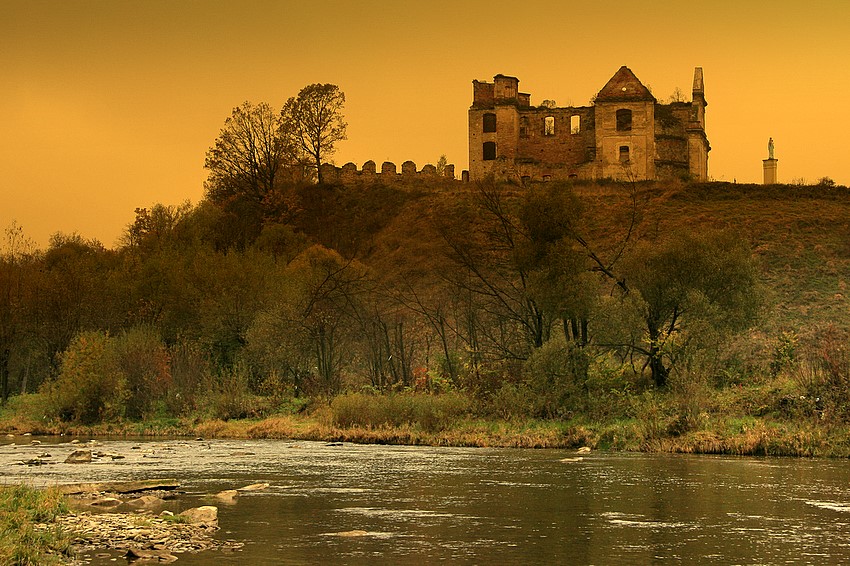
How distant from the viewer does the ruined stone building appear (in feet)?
293

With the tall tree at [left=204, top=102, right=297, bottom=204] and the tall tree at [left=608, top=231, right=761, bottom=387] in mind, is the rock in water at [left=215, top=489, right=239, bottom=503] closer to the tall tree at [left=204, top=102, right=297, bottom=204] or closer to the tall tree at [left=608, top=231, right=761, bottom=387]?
the tall tree at [left=608, top=231, right=761, bottom=387]

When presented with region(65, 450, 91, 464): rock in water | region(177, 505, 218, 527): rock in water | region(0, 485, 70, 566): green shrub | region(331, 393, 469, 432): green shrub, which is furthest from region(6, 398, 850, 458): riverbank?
region(0, 485, 70, 566): green shrub

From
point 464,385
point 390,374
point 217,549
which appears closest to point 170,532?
point 217,549

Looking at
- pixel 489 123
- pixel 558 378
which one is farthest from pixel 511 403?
pixel 489 123

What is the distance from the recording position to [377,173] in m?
99.1

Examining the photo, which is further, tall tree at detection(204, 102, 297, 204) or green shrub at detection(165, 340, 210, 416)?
tall tree at detection(204, 102, 297, 204)

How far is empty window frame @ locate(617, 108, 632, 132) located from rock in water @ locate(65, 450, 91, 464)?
216 feet

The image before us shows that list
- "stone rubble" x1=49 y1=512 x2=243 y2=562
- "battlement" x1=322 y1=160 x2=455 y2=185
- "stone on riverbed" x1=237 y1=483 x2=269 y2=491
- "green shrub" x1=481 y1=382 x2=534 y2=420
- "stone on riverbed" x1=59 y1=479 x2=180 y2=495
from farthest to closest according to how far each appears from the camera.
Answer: "battlement" x1=322 y1=160 x2=455 y2=185 → "green shrub" x1=481 y1=382 x2=534 y2=420 → "stone on riverbed" x1=237 y1=483 x2=269 y2=491 → "stone on riverbed" x1=59 y1=479 x2=180 y2=495 → "stone rubble" x1=49 y1=512 x2=243 y2=562

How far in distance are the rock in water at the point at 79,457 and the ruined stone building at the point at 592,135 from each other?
62051 millimetres

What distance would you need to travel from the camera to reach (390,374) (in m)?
52.2

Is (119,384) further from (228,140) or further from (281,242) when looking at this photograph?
(228,140)

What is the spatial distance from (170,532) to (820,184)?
251 ft

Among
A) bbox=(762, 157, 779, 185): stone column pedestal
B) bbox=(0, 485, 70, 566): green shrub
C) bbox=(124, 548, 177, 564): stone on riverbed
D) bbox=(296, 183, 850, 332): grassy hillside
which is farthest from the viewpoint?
bbox=(762, 157, 779, 185): stone column pedestal

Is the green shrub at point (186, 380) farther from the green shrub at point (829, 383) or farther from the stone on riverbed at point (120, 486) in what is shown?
the green shrub at point (829, 383)
